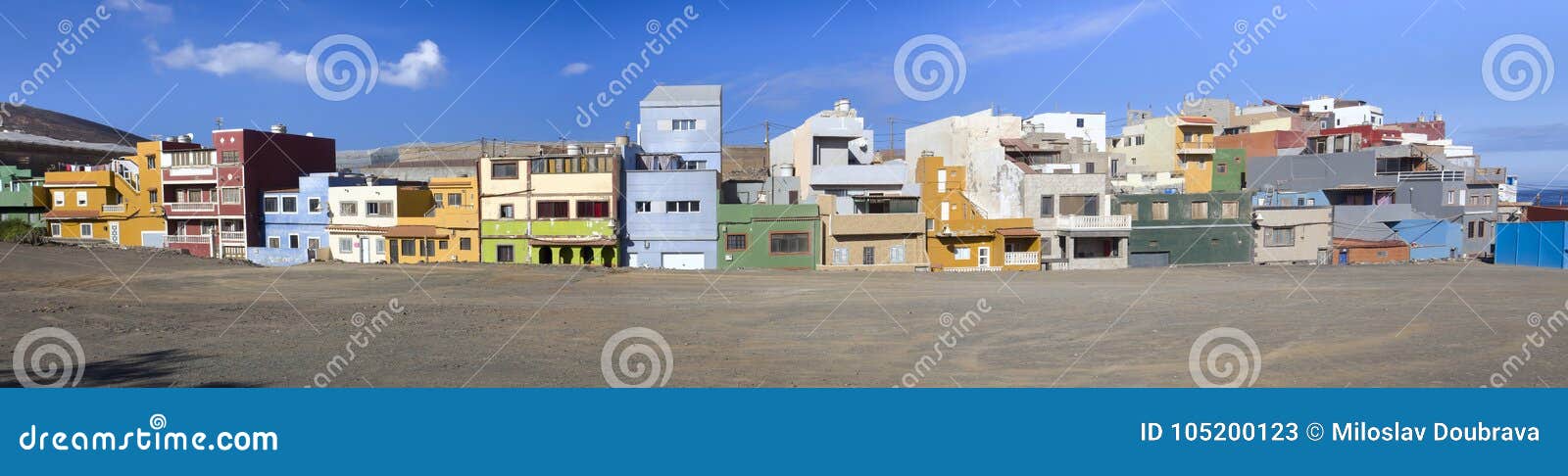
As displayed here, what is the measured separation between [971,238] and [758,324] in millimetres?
18434

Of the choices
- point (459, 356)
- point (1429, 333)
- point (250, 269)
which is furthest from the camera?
point (250, 269)

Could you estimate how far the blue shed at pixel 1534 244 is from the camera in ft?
125

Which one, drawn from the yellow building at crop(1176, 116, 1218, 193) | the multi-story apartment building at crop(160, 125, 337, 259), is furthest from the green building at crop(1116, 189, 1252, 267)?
the multi-story apartment building at crop(160, 125, 337, 259)

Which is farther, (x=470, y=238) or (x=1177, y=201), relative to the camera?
(x=1177, y=201)

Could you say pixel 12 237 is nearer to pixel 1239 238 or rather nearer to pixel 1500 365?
pixel 1500 365

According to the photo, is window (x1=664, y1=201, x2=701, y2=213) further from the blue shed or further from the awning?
the blue shed

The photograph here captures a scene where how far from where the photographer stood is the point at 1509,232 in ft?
134

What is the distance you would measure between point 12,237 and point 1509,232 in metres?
67.5

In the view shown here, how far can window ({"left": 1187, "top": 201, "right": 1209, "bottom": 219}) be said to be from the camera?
1491 inches

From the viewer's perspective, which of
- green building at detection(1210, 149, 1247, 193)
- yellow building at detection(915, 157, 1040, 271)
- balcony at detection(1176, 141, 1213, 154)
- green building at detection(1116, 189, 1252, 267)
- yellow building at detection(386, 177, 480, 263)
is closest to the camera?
yellow building at detection(386, 177, 480, 263)

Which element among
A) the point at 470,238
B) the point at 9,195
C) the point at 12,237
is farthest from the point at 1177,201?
the point at 9,195

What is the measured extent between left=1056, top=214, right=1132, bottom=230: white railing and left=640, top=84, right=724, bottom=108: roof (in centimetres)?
1773

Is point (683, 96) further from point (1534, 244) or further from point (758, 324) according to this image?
point (1534, 244)

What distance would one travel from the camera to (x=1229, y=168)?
47.0 m
